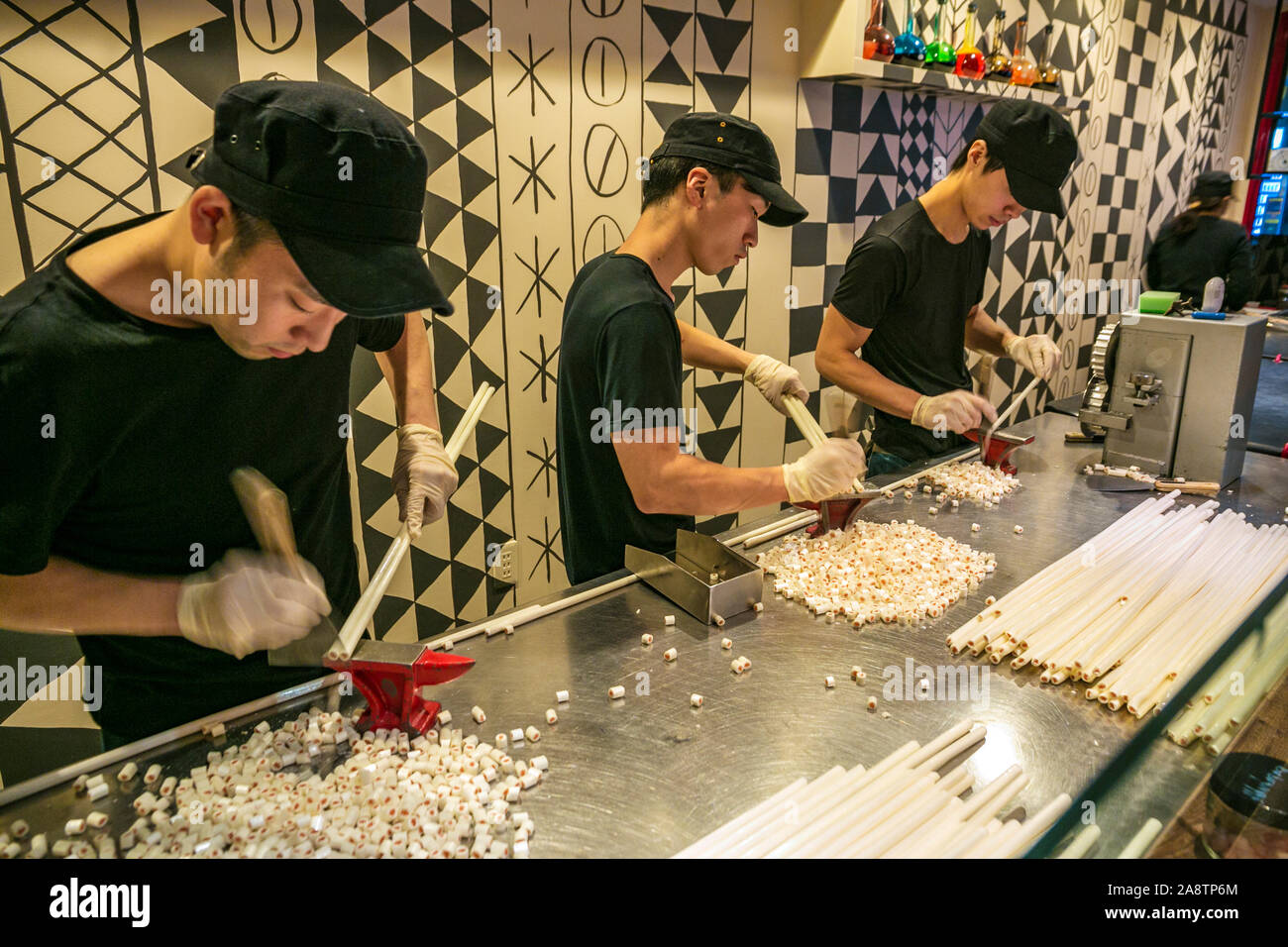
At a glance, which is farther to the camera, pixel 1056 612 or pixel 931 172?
pixel 931 172

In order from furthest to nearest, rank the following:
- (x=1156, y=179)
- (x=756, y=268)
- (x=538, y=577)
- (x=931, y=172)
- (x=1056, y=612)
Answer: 1. (x=1156, y=179)
2. (x=931, y=172)
3. (x=756, y=268)
4. (x=538, y=577)
5. (x=1056, y=612)

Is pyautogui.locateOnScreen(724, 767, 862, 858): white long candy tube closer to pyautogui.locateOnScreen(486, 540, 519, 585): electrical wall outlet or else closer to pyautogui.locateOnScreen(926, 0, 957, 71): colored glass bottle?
pyautogui.locateOnScreen(486, 540, 519, 585): electrical wall outlet

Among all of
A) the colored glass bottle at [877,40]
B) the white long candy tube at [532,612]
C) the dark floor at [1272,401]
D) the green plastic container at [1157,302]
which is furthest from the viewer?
the colored glass bottle at [877,40]

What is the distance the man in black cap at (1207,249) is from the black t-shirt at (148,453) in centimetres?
593

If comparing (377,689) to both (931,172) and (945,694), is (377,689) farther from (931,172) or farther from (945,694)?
(931,172)

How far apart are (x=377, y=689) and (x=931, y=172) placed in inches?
181

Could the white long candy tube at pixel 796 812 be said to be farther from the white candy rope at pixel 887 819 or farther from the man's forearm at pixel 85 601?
the man's forearm at pixel 85 601

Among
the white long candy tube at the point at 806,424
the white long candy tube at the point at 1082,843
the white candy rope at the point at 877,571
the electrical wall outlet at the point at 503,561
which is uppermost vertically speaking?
the white long candy tube at the point at 806,424

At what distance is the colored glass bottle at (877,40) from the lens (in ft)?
12.5

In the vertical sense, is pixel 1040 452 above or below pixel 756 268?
below

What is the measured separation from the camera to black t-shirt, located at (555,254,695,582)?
5.99 feet

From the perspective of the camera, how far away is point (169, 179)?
97.0 inches

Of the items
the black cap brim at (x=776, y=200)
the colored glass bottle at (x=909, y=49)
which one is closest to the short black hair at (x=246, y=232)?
the black cap brim at (x=776, y=200)
